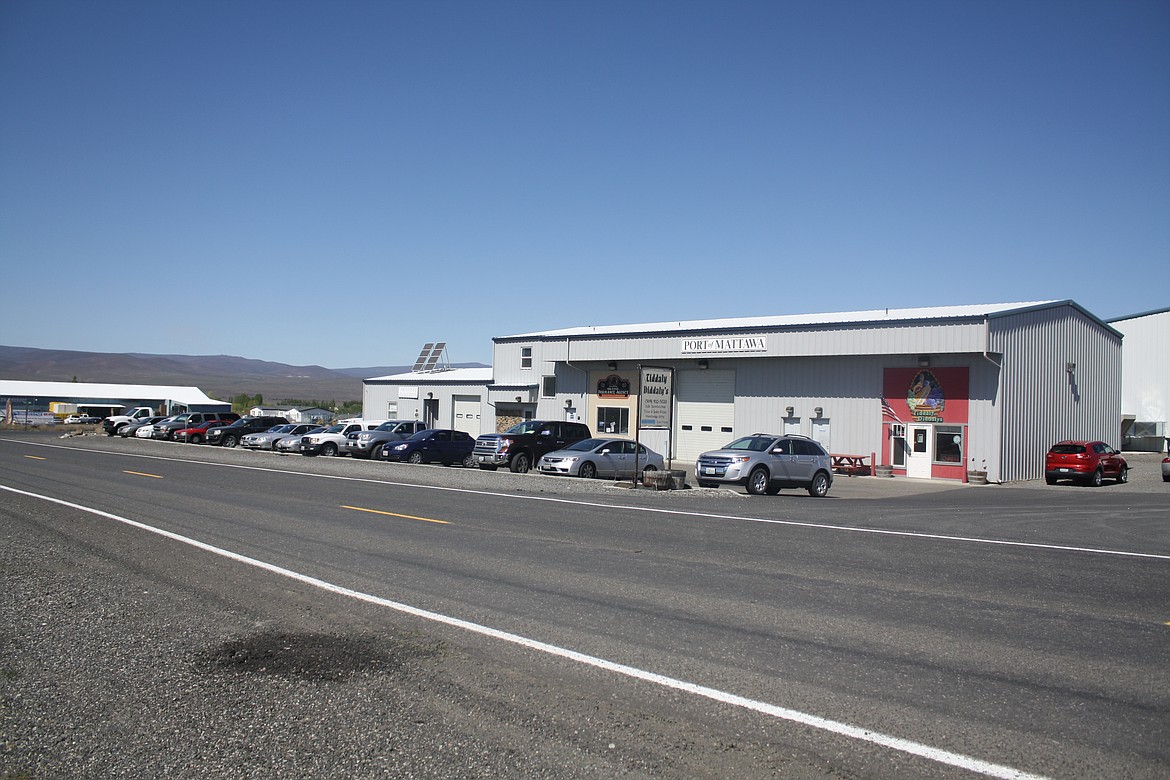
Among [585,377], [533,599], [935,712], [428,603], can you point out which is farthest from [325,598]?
[585,377]

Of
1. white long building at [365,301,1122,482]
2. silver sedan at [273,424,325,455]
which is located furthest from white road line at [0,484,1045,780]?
silver sedan at [273,424,325,455]

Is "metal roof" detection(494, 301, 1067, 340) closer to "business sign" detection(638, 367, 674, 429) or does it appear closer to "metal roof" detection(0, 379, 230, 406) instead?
"business sign" detection(638, 367, 674, 429)

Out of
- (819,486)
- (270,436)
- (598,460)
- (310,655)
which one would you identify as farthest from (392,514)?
(270,436)

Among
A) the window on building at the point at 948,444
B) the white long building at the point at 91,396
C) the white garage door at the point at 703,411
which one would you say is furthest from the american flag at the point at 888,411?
the white long building at the point at 91,396

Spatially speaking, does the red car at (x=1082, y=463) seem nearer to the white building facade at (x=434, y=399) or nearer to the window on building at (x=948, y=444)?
the window on building at (x=948, y=444)

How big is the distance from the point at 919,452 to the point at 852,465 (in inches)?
98.6

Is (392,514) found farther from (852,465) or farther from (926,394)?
(926,394)

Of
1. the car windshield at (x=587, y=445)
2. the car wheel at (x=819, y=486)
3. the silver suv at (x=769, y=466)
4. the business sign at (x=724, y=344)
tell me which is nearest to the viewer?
the silver suv at (x=769, y=466)

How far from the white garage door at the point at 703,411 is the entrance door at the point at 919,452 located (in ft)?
25.3

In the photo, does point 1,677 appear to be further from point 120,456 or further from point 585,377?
point 585,377

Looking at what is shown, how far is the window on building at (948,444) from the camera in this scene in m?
33.1

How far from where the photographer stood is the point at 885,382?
3478cm

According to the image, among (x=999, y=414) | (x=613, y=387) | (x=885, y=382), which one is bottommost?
(x=999, y=414)

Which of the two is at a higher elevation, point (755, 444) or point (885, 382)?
point (885, 382)
